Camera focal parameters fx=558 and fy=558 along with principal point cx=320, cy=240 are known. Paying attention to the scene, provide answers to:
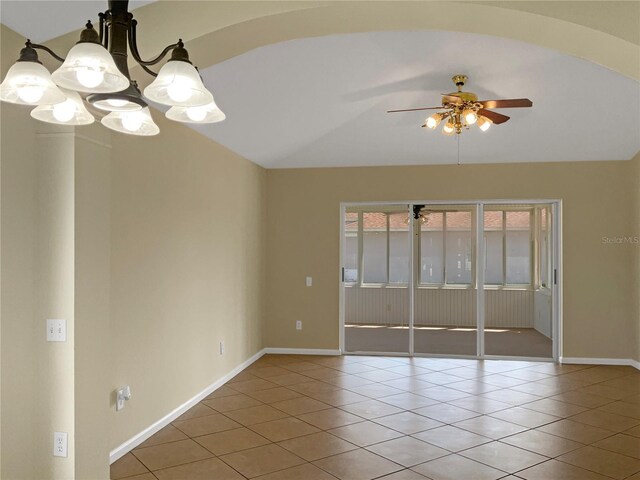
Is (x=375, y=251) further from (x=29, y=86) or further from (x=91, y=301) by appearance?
(x=29, y=86)

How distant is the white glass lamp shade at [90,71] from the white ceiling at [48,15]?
3.80 feet

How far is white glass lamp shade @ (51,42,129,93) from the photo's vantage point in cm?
158

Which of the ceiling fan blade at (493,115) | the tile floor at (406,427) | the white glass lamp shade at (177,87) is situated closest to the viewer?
the white glass lamp shade at (177,87)

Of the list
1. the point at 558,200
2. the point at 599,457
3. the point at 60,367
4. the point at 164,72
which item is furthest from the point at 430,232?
the point at 164,72

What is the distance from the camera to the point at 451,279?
7297mm

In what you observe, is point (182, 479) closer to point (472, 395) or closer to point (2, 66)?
point (2, 66)

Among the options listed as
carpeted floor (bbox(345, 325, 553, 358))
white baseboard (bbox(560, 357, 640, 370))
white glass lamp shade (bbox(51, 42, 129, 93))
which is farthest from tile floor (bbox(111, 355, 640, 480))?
white glass lamp shade (bbox(51, 42, 129, 93))

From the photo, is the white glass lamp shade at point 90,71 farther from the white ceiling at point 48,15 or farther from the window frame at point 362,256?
the window frame at point 362,256

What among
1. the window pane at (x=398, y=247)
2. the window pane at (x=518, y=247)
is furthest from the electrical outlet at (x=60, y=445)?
the window pane at (x=518, y=247)

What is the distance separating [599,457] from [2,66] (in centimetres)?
433

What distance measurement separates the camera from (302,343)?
294 inches

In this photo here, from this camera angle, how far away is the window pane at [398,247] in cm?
739

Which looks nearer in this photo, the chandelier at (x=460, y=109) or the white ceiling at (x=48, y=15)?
the white ceiling at (x=48, y=15)

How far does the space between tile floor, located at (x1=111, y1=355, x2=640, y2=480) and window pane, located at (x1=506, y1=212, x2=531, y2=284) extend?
1.19 m
